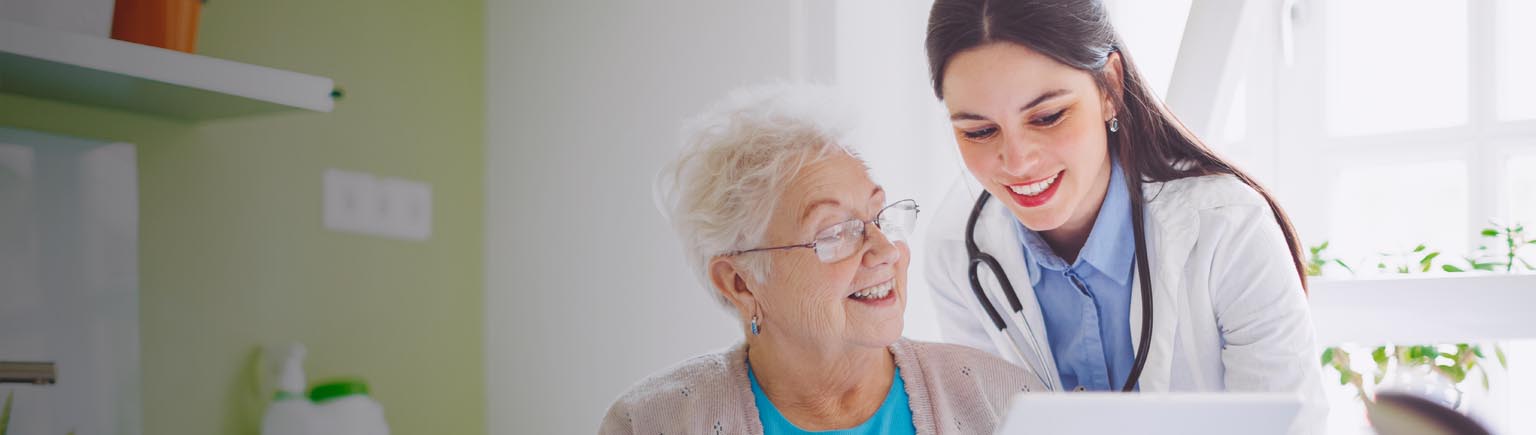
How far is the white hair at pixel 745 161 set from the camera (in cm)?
146

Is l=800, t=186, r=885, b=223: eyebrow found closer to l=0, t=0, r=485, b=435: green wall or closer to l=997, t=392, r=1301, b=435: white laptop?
l=997, t=392, r=1301, b=435: white laptop

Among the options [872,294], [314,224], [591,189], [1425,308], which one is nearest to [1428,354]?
[1425,308]

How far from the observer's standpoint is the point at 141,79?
1364 mm

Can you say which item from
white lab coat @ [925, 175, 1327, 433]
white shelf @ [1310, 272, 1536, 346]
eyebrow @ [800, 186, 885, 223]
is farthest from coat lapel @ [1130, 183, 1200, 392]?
eyebrow @ [800, 186, 885, 223]

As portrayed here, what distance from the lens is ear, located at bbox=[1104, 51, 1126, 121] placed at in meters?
1.36

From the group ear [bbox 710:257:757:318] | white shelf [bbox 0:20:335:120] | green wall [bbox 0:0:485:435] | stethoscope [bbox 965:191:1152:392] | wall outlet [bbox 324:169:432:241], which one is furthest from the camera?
wall outlet [bbox 324:169:432:241]

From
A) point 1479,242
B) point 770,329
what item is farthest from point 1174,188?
point 1479,242

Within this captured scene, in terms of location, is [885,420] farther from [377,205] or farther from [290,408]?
[377,205]

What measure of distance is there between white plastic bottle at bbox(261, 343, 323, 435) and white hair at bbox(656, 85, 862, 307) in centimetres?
64

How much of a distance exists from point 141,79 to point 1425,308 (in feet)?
5.19

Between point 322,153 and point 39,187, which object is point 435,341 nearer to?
point 322,153

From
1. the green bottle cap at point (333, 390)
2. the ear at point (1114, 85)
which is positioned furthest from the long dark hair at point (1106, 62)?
the green bottle cap at point (333, 390)

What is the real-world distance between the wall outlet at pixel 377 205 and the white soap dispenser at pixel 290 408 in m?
0.29

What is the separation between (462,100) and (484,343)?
1.56 feet
